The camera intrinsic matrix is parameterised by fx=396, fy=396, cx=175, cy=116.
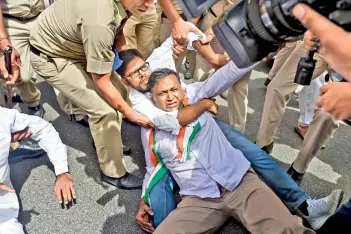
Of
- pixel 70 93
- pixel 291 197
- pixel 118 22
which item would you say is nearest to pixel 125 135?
pixel 70 93

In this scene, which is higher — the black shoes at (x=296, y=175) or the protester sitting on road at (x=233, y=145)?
the protester sitting on road at (x=233, y=145)

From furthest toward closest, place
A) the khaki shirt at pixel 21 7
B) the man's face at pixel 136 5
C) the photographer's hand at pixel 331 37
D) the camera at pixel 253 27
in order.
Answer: the khaki shirt at pixel 21 7 < the man's face at pixel 136 5 < the camera at pixel 253 27 < the photographer's hand at pixel 331 37

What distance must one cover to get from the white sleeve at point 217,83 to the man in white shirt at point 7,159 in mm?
743

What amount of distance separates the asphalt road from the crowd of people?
0.28 feet

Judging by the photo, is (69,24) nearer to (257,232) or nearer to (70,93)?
(70,93)

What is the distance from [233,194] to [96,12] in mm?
1007

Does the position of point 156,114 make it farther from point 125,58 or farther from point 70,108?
point 70,108

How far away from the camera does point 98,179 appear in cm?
221

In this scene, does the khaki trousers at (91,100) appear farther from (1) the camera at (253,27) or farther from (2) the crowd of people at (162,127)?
(1) the camera at (253,27)

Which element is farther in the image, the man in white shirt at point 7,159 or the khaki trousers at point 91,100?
the khaki trousers at point 91,100

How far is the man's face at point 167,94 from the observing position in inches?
77.0

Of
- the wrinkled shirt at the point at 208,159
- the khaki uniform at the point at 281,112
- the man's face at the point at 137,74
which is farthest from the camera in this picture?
the man's face at the point at 137,74

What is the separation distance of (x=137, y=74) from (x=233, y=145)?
62cm

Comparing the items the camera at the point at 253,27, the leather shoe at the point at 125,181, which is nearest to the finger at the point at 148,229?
the leather shoe at the point at 125,181
